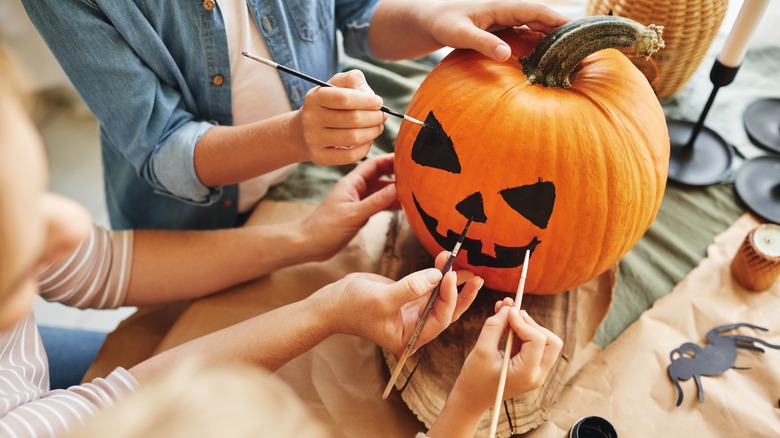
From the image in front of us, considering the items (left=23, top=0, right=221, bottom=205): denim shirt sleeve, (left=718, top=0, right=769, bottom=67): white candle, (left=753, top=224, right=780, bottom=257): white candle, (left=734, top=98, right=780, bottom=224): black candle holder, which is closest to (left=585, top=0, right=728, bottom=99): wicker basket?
(left=718, top=0, right=769, bottom=67): white candle

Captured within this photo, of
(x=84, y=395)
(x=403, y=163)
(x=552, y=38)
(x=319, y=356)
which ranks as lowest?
(x=319, y=356)

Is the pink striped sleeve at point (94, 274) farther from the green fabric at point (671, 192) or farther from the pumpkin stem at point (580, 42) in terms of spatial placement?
the pumpkin stem at point (580, 42)

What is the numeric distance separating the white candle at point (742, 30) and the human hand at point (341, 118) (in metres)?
0.58

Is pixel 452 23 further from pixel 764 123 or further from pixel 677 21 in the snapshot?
pixel 764 123

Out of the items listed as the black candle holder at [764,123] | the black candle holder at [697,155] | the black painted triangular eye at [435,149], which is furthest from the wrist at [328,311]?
the black candle holder at [764,123]

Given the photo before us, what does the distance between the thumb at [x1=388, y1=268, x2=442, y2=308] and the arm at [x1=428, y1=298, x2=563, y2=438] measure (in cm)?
8

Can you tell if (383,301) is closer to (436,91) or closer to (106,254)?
(436,91)

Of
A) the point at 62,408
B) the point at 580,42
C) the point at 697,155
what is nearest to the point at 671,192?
the point at 697,155

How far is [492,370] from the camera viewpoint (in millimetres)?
560

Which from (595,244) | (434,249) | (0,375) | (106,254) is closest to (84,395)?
(0,375)

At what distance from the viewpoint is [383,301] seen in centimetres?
64

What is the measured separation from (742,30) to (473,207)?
54 centimetres

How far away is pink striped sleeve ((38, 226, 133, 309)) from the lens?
2.48 feet

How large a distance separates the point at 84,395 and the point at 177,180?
1.09ft
